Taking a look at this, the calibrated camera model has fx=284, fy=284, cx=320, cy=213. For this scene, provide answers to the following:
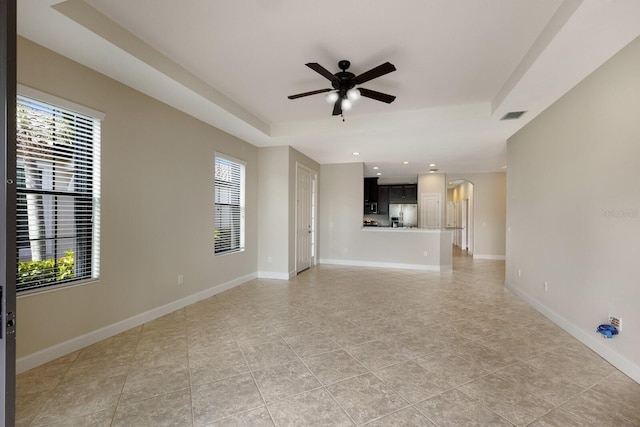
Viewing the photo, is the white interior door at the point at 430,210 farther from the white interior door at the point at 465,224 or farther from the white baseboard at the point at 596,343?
the white baseboard at the point at 596,343

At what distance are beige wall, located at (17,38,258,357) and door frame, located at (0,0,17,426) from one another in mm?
1820

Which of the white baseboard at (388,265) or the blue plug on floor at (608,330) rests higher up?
the blue plug on floor at (608,330)

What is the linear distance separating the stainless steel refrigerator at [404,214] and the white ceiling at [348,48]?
5.68m

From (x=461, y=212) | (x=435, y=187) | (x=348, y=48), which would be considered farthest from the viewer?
(x=461, y=212)

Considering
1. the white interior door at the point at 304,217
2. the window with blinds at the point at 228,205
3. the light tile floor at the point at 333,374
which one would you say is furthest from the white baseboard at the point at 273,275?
the light tile floor at the point at 333,374

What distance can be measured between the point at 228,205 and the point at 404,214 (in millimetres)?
6921

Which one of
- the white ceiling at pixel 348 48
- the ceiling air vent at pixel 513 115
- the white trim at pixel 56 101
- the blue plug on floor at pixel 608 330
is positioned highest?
the white ceiling at pixel 348 48

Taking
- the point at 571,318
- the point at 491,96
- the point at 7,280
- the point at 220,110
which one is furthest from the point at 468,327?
the point at 220,110

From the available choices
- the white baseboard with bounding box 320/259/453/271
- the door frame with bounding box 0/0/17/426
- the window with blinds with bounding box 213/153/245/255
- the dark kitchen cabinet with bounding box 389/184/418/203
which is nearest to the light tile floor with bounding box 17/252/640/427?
the door frame with bounding box 0/0/17/426

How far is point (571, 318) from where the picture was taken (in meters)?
3.09

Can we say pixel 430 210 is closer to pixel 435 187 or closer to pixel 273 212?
pixel 435 187

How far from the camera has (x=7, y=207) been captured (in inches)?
37.8

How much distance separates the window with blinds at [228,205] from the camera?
4.61 metres

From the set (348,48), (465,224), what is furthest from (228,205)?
(465,224)
